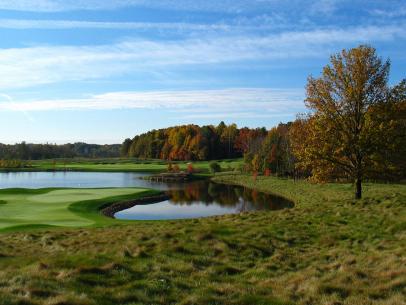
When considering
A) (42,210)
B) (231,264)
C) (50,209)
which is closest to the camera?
(231,264)

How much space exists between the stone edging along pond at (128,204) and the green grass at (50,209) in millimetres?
1135

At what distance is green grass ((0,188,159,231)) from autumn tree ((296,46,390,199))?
18.8 metres

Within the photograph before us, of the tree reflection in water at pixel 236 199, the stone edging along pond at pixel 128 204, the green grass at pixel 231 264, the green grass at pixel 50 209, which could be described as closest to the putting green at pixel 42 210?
the green grass at pixel 50 209

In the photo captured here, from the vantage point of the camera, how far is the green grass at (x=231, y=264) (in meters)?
10.7

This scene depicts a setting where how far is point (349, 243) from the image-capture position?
19.3m

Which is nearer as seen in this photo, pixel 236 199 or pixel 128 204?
pixel 128 204

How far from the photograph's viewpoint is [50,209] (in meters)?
45.5

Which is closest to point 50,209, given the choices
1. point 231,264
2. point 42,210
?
point 42,210

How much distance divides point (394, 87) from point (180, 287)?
85.9 ft

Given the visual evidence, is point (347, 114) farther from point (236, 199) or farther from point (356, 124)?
point (236, 199)

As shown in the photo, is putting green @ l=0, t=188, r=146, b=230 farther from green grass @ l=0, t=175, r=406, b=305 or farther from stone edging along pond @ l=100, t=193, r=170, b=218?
green grass @ l=0, t=175, r=406, b=305

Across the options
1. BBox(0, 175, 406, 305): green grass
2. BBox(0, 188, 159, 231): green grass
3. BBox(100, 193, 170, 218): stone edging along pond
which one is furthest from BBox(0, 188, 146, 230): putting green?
BBox(0, 175, 406, 305): green grass

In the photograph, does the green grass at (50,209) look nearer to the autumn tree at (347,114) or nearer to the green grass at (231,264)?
the green grass at (231,264)

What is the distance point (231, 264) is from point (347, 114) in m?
20.8
